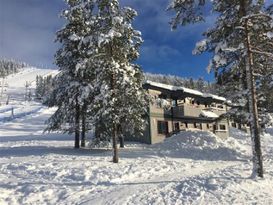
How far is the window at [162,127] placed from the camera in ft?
135

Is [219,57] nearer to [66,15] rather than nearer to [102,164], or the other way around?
[102,164]

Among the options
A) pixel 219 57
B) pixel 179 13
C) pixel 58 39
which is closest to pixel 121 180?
pixel 219 57

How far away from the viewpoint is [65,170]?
1858 cm

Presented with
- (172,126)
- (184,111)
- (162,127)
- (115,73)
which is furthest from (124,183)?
(184,111)

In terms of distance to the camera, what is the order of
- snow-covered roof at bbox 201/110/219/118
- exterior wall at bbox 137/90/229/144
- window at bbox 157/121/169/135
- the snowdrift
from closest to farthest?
1. the snowdrift
2. exterior wall at bbox 137/90/229/144
3. window at bbox 157/121/169/135
4. snow-covered roof at bbox 201/110/219/118

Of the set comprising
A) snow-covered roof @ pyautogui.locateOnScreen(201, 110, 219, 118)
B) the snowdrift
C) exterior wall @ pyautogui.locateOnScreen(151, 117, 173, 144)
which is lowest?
the snowdrift

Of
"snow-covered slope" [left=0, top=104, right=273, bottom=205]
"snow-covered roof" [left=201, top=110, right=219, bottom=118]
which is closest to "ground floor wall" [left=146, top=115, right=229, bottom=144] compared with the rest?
"snow-covered roof" [left=201, top=110, right=219, bottom=118]

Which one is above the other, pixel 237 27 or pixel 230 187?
pixel 237 27

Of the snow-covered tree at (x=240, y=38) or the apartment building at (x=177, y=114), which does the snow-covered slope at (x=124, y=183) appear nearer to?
the snow-covered tree at (x=240, y=38)

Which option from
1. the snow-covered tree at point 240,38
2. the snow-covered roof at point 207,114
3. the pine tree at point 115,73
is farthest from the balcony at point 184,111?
the snow-covered tree at point 240,38

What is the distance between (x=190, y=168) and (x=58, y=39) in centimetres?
1602

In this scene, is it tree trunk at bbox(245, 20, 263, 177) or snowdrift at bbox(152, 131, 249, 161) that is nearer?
tree trunk at bbox(245, 20, 263, 177)

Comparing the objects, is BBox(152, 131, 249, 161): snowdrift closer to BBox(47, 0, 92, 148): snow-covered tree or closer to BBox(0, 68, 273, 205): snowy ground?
BBox(0, 68, 273, 205): snowy ground

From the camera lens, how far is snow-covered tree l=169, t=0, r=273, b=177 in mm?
16016
